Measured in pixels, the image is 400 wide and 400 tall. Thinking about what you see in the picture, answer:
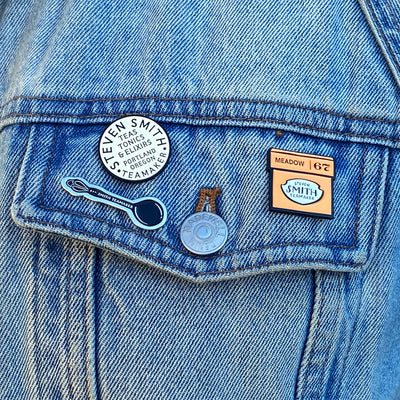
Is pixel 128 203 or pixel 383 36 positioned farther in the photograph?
pixel 383 36

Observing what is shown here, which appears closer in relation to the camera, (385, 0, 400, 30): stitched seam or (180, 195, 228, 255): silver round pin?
(180, 195, 228, 255): silver round pin

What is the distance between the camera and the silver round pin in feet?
2.11

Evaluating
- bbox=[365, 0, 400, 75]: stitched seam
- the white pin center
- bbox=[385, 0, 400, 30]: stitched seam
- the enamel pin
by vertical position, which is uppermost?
bbox=[385, 0, 400, 30]: stitched seam

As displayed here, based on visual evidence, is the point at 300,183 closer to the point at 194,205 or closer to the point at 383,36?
the point at 194,205

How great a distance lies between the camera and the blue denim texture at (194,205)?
0.65 metres

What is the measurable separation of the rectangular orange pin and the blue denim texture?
0.01 m

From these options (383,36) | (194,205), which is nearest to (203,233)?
(194,205)

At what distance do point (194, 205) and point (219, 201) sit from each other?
36 millimetres

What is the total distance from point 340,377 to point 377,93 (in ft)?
1.43

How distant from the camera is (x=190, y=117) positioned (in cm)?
69

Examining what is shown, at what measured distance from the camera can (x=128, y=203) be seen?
0.64 m

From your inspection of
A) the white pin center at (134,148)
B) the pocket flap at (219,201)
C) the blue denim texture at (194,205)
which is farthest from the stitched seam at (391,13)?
the white pin center at (134,148)

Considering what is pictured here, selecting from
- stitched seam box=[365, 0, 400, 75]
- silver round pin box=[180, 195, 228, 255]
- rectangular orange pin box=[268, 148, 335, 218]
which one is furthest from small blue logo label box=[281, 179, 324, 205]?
stitched seam box=[365, 0, 400, 75]

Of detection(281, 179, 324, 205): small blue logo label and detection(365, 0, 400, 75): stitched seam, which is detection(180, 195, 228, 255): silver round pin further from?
detection(365, 0, 400, 75): stitched seam
